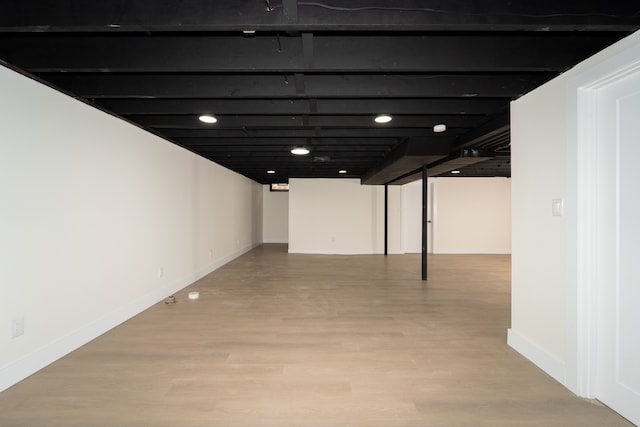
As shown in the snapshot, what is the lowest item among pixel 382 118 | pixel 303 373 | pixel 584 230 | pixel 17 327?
pixel 303 373

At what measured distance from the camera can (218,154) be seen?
5527 mm

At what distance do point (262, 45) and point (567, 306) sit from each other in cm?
278

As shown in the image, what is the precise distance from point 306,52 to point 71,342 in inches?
120

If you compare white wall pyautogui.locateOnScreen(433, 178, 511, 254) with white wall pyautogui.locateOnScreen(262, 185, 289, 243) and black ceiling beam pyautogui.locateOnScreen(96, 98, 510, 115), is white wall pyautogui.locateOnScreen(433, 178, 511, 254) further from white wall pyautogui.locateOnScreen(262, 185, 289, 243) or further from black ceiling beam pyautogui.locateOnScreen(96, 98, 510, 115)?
black ceiling beam pyautogui.locateOnScreen(96, 98, 510, 115)

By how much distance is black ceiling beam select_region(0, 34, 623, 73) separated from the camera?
6.98ft

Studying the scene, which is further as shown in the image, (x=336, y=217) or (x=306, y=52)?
(x=336, y=217)

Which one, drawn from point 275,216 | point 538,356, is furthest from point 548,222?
point 275,216

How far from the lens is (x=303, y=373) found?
2.27 m

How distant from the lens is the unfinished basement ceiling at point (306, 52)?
167 centimetres

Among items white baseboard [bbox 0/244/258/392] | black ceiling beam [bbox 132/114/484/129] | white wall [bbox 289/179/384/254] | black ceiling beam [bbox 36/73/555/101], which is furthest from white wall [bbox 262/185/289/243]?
black ceiling beam [bbox 36/73/555/101]

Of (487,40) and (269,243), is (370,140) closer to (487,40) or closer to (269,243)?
(487,40)

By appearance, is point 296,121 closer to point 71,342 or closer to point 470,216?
point 71,342

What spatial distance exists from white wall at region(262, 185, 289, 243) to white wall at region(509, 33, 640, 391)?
973 centimetres

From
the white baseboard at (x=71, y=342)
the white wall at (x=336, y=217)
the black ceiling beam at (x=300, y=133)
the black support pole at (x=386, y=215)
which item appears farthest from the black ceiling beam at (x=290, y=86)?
the white wall at (x=336, y=217)
